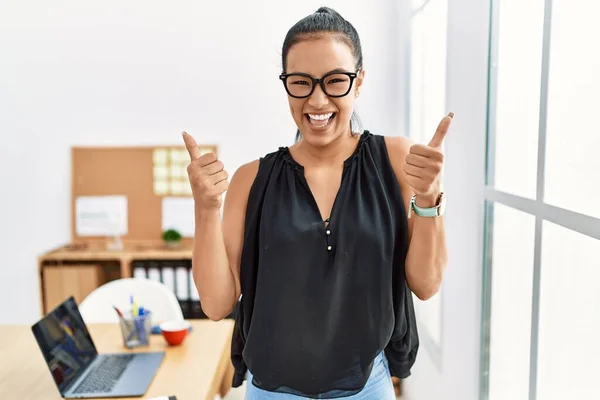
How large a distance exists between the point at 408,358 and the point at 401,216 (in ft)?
1.07

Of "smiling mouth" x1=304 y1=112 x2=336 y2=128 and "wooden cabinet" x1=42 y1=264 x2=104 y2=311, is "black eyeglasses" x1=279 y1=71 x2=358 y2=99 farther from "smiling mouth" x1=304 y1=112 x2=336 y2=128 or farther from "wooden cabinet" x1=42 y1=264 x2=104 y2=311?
"wooden cabinet" x1=42 y1=264 x2=104 y2=311

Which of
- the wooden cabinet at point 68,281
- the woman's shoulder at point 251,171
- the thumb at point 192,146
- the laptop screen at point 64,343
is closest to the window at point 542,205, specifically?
the woman's shoulder at point 251,171

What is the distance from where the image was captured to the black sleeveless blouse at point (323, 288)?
1.15m

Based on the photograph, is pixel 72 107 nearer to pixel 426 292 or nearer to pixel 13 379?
pixel 13 379

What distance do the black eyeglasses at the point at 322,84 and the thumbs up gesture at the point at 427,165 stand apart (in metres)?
0.20

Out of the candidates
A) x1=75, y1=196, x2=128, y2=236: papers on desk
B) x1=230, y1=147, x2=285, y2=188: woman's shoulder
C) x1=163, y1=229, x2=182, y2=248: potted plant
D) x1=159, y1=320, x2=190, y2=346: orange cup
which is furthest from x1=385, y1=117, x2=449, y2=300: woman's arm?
x1=75, y1=196, x2=128, y2=236: papers on desk

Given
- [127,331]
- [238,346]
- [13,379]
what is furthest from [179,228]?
[238,346]

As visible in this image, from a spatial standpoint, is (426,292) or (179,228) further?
(179,228)

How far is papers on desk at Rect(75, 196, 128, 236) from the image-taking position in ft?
12.4

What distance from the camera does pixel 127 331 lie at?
1.98m

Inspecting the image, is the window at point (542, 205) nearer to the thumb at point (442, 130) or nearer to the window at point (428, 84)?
the thumb at point (442, 130)

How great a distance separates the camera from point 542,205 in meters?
1.34

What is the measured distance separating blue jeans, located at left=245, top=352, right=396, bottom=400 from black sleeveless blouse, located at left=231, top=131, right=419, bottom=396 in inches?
0.8

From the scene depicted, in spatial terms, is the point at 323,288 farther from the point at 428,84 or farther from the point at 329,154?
the point at 428,84
